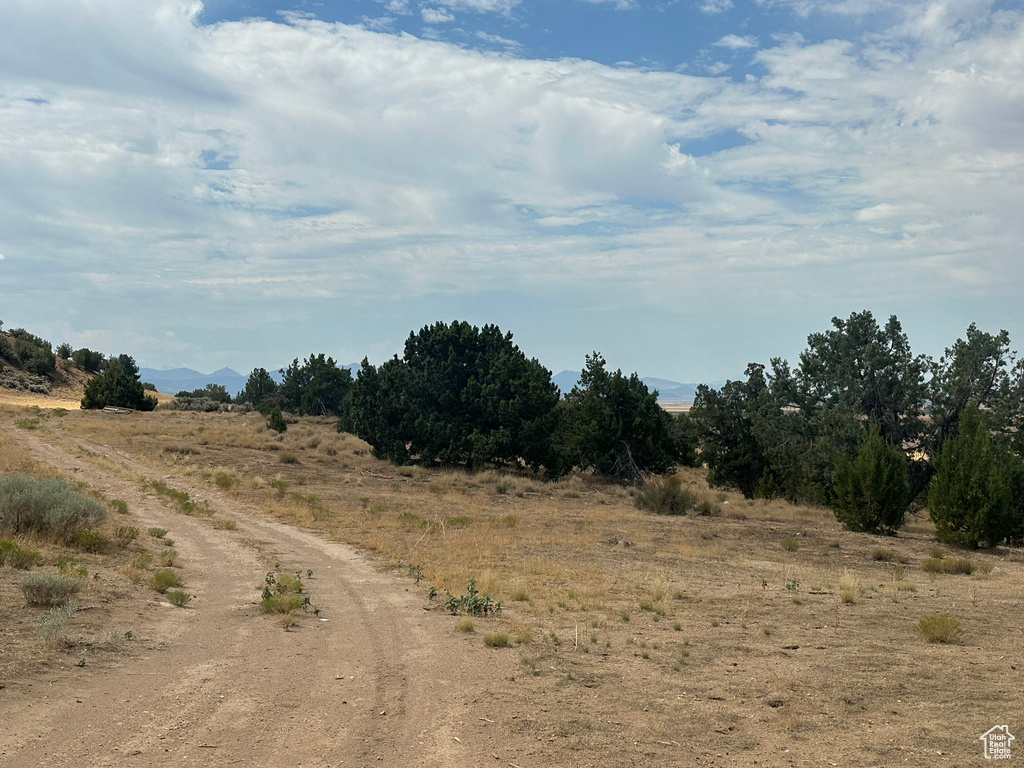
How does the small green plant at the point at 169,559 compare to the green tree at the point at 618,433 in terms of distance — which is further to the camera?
the green tree at the point at 618,433

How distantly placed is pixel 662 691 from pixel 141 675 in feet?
17.8

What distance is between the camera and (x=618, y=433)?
1527 inches

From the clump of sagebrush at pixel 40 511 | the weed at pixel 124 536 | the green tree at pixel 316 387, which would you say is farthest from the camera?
the green tree at pixel 316 387

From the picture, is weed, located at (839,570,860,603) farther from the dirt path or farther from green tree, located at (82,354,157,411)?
green tree, located at (82,354,157,411)

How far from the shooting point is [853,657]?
31.0 ft

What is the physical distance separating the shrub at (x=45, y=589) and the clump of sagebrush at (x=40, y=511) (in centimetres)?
476

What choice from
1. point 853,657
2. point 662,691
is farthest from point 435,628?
point 853,657

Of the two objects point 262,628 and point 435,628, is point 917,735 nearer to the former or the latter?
point 435,628

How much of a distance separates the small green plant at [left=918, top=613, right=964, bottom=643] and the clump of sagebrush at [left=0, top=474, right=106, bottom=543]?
1454 centimetres

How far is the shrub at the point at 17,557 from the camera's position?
11.9 m

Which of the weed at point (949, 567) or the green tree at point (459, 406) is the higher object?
the green tree at point (459, 406)

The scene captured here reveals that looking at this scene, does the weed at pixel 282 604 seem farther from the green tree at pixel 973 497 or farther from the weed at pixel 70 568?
the green tree at pixel 973 497

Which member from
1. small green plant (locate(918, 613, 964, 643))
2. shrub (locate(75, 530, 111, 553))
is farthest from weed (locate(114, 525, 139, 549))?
small green plant (locate(918, 613, 964, 643))

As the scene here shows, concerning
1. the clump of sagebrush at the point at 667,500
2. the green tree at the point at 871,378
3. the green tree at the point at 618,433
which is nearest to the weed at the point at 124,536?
the clump of sagebrush at the point at 667,500
